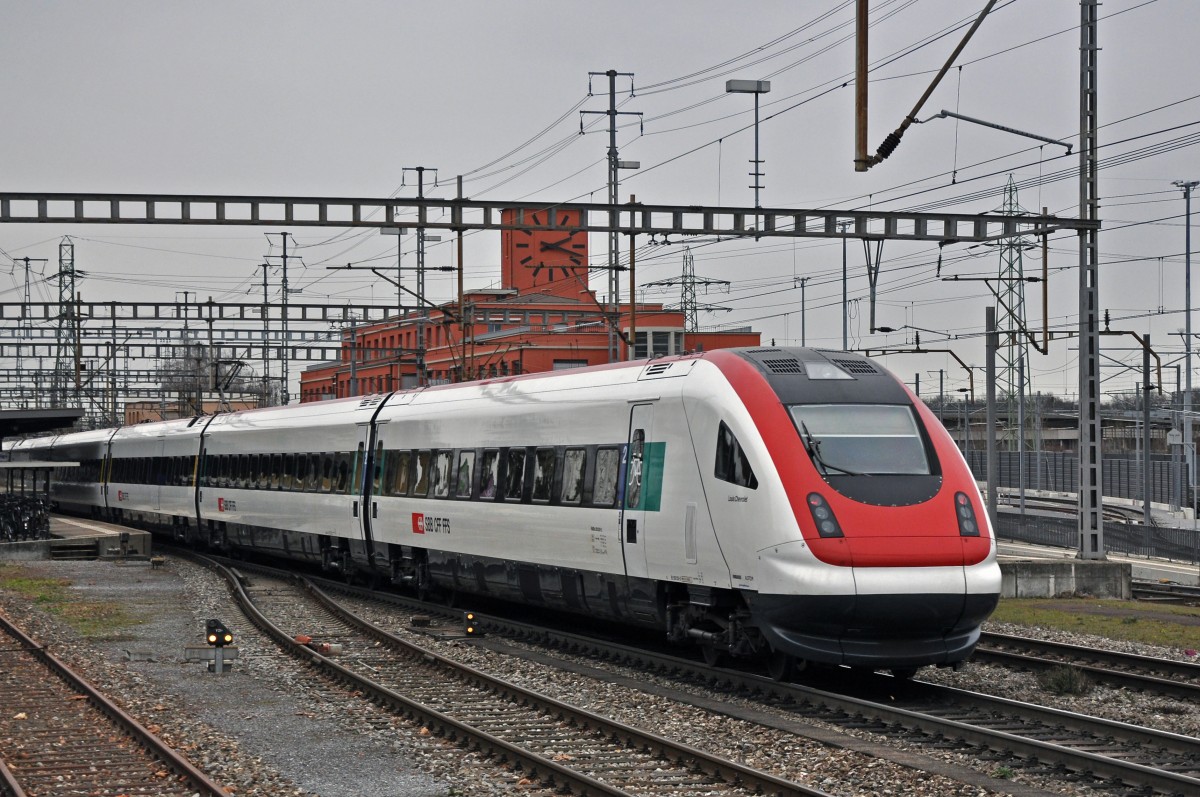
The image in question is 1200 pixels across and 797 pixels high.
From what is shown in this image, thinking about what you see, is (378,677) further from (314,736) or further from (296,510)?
(296,510)

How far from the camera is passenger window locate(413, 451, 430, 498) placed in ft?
72.2

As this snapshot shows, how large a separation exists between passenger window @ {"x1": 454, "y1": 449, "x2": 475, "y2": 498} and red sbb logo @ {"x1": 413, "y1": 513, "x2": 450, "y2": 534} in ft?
1.95

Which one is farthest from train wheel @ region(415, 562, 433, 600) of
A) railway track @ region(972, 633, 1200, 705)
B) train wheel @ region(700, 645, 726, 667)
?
railway track @ region(972, 633, 1200, 705)

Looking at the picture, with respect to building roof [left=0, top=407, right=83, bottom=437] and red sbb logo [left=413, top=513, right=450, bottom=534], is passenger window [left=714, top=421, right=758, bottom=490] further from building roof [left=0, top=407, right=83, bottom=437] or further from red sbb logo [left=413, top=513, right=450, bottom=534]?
building roof [left=0, top=407, right=83, bottom=437]

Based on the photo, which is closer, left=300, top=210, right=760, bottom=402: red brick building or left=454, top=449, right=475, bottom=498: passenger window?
left=454, top=449, right=475, bottom=498: passenger window

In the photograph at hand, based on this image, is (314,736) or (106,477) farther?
(106,477)

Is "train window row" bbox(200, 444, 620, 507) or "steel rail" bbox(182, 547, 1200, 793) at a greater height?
"train window row" bbox(200, 444, 620, 507)

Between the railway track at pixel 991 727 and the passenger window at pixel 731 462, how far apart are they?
1845 mm

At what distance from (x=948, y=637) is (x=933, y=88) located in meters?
5.76

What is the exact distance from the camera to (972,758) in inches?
423

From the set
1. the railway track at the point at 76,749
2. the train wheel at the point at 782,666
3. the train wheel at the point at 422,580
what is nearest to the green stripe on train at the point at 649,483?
the train wheel at the point at 782,666

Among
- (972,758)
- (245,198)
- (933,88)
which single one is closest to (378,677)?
(972,758)

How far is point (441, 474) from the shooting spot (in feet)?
70.4

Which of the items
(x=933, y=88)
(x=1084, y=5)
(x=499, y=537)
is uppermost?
(x=1084, y=5)
